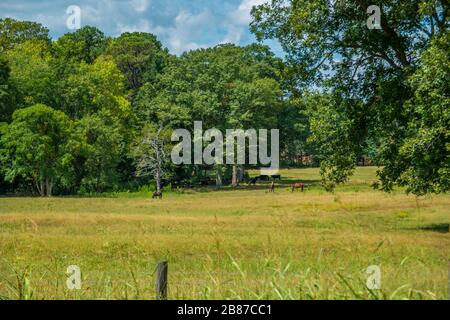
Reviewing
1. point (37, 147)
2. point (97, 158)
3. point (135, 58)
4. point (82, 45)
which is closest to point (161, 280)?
point (37, 147)

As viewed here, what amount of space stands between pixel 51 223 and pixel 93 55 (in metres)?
77.1

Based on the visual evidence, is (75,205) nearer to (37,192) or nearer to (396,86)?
(37,192)

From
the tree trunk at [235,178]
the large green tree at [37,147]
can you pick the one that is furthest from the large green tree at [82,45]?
the tree trunk at [235,178]

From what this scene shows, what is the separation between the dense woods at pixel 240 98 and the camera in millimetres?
25125

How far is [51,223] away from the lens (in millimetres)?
32406

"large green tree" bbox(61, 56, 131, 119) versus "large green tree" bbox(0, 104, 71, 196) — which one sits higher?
"large green tree" bbox(61, 56, 131, 119)

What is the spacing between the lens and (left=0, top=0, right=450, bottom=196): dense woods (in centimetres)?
2512

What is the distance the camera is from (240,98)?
79938mm

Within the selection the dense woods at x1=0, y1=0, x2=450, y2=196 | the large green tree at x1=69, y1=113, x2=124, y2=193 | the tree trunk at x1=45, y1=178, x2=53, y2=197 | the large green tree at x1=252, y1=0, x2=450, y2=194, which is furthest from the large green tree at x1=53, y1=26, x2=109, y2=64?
the large green tree at x1=252, y1=0, x2=450, y2=194

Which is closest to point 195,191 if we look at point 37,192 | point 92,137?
point 92,137

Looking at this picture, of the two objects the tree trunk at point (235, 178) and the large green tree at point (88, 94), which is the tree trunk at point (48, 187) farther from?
the tree trunk at point (235, 178)

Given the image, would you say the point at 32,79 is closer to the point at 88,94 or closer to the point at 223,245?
the point at 88,94

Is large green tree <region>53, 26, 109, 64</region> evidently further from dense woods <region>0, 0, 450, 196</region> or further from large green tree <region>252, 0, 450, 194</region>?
large green tree <region>252, 0, 450, 194</region>
